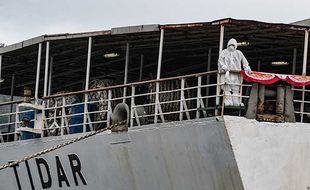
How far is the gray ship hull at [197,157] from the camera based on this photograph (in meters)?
11.8

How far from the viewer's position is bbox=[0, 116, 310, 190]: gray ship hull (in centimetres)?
1179

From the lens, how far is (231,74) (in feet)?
39.7

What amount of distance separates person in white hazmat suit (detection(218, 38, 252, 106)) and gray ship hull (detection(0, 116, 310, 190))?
417 millimetres

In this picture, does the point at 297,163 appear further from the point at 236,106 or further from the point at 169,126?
the point at 169,126

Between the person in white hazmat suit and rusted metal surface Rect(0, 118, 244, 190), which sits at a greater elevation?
the person in white hazmat suit

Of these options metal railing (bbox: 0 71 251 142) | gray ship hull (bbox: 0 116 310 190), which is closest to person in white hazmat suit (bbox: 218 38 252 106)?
gray ship hull (bbox: 0 116 310 190)

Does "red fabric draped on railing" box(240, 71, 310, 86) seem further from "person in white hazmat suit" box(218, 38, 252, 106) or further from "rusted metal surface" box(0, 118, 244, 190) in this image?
"rusted metal surface" box(0, 118, 244, 190)

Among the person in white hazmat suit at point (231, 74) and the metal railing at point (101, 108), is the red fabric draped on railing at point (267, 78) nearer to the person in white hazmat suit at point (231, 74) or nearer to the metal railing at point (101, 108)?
the person in white hazmat suit at point (231, 74)

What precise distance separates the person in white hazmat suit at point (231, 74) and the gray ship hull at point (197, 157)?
42 cm

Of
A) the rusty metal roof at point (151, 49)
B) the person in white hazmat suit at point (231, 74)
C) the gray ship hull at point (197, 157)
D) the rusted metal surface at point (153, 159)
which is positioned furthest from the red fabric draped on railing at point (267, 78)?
the rusty metal roof at point (151, 49)

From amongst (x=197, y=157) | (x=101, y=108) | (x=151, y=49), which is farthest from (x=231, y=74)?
(x=151, y=49)

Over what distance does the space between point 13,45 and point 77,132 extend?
3830 millimetres

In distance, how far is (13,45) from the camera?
1822 cm

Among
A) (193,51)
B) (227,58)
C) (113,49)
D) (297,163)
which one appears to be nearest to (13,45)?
(113,49)
